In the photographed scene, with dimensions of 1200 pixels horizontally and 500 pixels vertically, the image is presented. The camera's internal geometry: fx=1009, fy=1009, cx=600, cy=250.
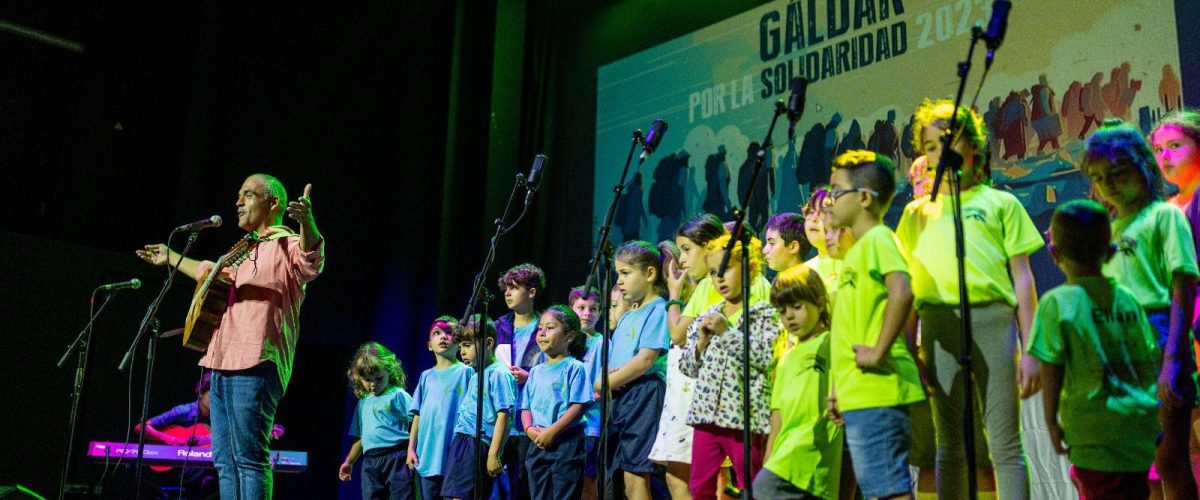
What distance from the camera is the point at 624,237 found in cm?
705

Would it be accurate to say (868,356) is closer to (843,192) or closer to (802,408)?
(802,408)

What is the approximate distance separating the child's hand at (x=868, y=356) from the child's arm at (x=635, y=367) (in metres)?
1.62

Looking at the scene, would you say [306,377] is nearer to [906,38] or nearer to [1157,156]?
[906,38]

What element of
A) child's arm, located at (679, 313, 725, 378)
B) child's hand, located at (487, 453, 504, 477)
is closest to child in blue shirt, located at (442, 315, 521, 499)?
child's hand, located at (487, 453, 504, 477)

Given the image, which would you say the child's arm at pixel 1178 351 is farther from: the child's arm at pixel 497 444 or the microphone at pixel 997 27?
the child's arm at pixel 497 444

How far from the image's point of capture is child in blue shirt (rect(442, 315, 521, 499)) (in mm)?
4918

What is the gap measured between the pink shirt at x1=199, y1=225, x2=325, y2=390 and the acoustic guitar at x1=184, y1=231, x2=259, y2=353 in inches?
1.0

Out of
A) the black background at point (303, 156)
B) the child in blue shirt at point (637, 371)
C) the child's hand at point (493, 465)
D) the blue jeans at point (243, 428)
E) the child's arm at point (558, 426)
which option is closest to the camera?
the blue jeans at point (243, 428)

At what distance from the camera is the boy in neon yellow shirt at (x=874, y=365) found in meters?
2.64

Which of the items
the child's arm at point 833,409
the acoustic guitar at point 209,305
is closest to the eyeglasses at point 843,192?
the child's arm at point 833,409

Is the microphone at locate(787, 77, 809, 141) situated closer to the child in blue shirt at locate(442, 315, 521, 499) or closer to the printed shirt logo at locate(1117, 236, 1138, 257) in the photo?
the printed shirt logo at locate(1117, 236, 1138, 257)

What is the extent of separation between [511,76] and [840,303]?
18.2 feet

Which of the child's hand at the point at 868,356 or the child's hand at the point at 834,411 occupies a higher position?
the child's hand at the point at 868,356

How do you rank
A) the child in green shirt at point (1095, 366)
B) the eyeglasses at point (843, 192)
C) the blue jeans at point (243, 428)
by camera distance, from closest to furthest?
1. the child in green shirt at point (1095, 366)
2. the eyeglasses at point (843, 192)
3. the blue jeans at point (243, 428)
